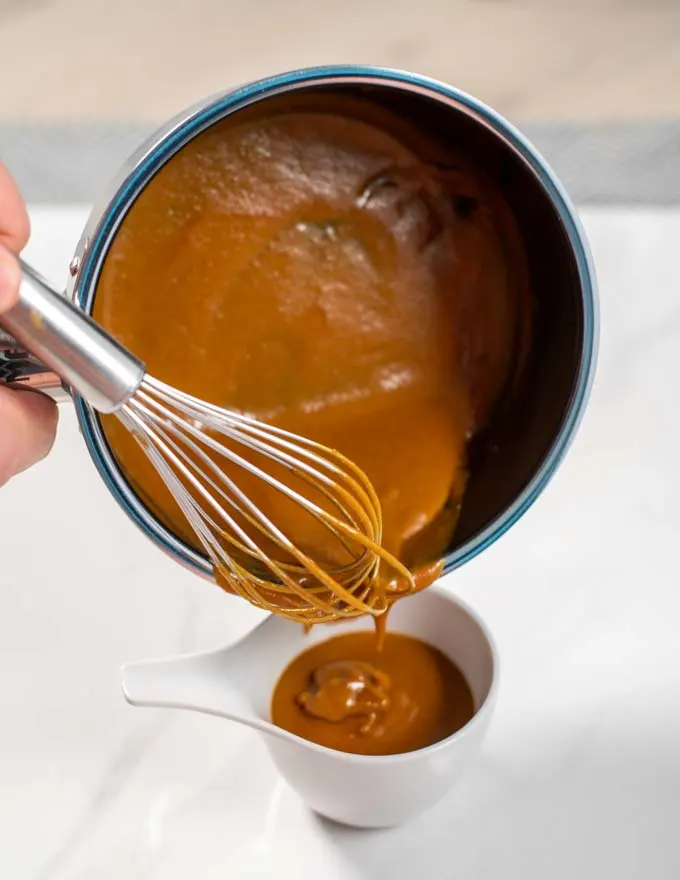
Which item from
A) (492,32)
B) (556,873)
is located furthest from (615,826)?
(492,32)

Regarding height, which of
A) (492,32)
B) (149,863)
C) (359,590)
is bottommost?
(149,863)

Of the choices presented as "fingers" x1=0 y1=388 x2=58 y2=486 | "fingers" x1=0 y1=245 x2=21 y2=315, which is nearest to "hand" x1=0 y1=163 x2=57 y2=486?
"fingers" x1=0 y1=388 x2=58 y2=486

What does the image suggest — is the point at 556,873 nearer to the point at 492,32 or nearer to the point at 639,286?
the point at 639,286

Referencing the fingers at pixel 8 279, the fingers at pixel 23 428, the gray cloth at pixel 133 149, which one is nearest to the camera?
the fingers at pixel 8 279

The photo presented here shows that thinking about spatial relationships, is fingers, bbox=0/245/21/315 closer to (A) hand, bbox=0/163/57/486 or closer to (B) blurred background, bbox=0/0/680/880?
(A) hand, bbox=0/163/57/486

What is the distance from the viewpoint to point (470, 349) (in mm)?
420

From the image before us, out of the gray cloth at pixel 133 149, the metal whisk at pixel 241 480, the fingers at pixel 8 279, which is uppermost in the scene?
the fingers at pixel 8 279

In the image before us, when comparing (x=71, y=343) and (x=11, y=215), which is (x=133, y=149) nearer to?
(x=11, y=215)

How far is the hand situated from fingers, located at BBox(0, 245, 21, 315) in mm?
111

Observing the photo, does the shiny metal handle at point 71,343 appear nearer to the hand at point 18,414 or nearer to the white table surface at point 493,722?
the hand at point 18,414

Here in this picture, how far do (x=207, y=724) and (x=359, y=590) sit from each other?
0.14m

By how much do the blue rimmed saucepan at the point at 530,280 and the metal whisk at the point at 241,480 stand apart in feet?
0.06

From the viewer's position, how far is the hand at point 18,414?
382mm

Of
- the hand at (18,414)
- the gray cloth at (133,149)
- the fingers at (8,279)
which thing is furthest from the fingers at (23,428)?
the gray cloth at (133,149)
